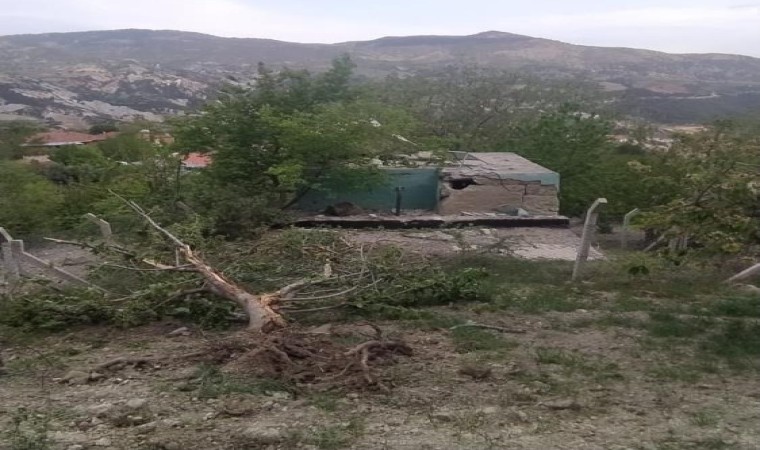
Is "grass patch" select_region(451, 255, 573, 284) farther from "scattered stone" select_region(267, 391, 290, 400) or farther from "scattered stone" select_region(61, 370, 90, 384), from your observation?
"scattered stone" select_region(61, 370, 90, 384)

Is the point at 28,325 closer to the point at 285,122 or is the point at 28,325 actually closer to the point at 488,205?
the point at 285,122

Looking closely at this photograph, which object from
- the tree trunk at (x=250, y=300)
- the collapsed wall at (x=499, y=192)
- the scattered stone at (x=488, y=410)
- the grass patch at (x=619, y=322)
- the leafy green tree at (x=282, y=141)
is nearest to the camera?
the scattered stone at (x=488, y=410)

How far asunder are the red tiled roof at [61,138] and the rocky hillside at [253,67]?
23.0ft

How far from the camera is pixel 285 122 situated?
1140 cm

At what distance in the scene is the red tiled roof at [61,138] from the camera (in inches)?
Result: 1213

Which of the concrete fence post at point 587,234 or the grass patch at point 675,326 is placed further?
the concrete fence post at point 587,234

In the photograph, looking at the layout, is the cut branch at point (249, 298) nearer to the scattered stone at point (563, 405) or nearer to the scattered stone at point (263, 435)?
the scattered stone at point (263, 435)

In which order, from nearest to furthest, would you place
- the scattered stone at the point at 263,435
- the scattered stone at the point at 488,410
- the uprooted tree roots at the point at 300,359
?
the scattered stone at the point at 263,435, the scattered stone at the point at 488,410, the uprooted tree roots at the point at 300,359

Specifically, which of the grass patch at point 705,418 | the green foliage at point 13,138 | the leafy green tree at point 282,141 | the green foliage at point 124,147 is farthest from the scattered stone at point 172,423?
the green foliage at point 13,138

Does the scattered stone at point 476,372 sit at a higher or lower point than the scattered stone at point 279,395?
higher

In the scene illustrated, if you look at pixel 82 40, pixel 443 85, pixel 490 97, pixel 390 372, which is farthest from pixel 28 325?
pixel 82 40

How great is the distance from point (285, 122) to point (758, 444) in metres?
8.61

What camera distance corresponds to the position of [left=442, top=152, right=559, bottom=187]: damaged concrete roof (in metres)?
12.1


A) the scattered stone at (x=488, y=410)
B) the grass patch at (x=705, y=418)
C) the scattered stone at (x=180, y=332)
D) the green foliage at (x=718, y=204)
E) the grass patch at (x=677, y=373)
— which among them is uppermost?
the green foliage at (x=718, y=204)
